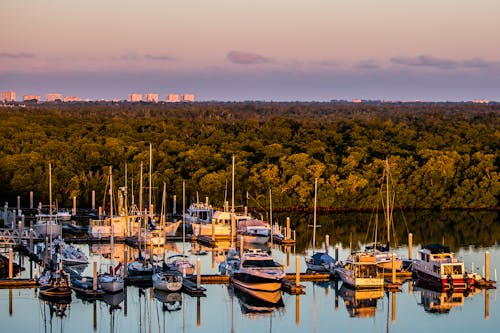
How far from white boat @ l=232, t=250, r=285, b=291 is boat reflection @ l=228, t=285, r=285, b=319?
0.66 ft

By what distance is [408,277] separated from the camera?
44.3m

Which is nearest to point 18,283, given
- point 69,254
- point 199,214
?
point 69,254

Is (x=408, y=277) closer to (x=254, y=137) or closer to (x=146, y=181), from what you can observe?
(x=146, y=181)

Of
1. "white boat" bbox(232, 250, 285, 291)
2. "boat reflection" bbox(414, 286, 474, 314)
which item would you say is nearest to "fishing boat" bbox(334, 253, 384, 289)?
"boat reflection" bbox(414, 286, 474, 314)

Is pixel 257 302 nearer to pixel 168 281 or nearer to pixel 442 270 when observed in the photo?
pixel 168 281

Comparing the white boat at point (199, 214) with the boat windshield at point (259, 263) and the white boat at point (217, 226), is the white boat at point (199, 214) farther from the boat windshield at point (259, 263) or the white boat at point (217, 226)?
the boat windshield at point (259, 263)

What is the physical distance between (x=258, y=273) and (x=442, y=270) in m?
7.07

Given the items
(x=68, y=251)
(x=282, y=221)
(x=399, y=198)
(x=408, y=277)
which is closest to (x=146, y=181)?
(x=282, y=221)

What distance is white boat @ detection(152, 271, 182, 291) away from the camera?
40.4m

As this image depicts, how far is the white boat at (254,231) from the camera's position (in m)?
55.1

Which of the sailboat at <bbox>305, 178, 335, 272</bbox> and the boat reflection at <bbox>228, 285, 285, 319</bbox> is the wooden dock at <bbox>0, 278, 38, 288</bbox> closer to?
the boat reflection at <bbox>228, 285, 285, 319</bbox>

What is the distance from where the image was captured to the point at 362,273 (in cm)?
4191

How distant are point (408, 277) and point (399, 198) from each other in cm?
2996

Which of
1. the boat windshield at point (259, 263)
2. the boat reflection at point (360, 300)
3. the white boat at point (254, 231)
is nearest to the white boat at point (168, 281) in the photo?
the boat windshield at point (259, 263)
